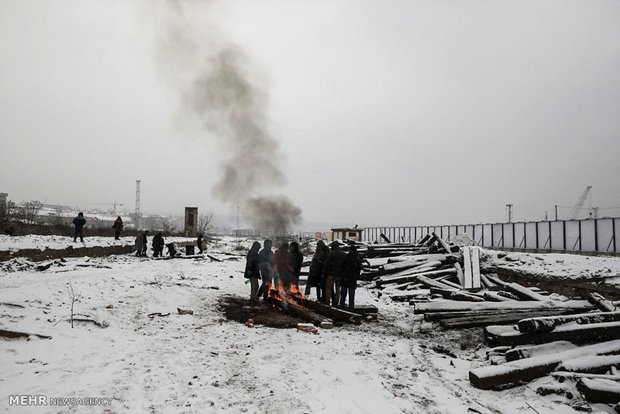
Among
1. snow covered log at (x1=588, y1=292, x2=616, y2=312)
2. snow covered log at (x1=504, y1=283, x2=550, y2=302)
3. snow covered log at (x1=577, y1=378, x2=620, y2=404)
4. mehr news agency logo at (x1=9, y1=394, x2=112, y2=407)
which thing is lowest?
mehr news agency logo at (x1=9, y1=394, x2=112, y2=407)

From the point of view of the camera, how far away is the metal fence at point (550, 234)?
1817 cm

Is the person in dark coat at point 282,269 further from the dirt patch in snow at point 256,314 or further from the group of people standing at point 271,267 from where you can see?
the dirt patch in snow at point 256,314

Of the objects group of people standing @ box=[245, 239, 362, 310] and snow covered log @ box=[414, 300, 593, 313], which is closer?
snow covered log @ box=[414, 300, 593, 313]

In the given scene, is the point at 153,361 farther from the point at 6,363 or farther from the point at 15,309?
the point at 15,309

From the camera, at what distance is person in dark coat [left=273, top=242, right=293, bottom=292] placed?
36.7 ft

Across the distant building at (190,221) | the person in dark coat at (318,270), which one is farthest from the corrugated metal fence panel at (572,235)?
the distant building at (190,221)

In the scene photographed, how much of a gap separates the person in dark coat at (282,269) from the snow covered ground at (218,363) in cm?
234

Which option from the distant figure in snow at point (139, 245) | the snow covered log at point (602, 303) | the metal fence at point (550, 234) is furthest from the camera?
the distant figure in snow at point (139, 245)

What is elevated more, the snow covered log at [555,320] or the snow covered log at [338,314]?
the snow covered log at [555,320]

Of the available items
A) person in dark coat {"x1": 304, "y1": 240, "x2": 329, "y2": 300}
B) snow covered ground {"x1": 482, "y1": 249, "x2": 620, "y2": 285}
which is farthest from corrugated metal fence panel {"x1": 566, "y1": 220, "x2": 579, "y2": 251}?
person in dark coat {"x1": 304, "y1": 240, "x2": 329, "y2": 300}

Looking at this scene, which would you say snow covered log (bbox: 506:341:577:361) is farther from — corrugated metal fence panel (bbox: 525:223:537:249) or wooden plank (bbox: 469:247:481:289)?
corrugated metal fence panel (bbox: 525:223:537:249)

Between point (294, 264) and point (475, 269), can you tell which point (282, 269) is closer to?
point (294, 264)

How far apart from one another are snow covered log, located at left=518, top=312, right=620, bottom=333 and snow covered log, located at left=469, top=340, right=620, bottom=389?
1.67 feet

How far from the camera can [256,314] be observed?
32.8 ft
